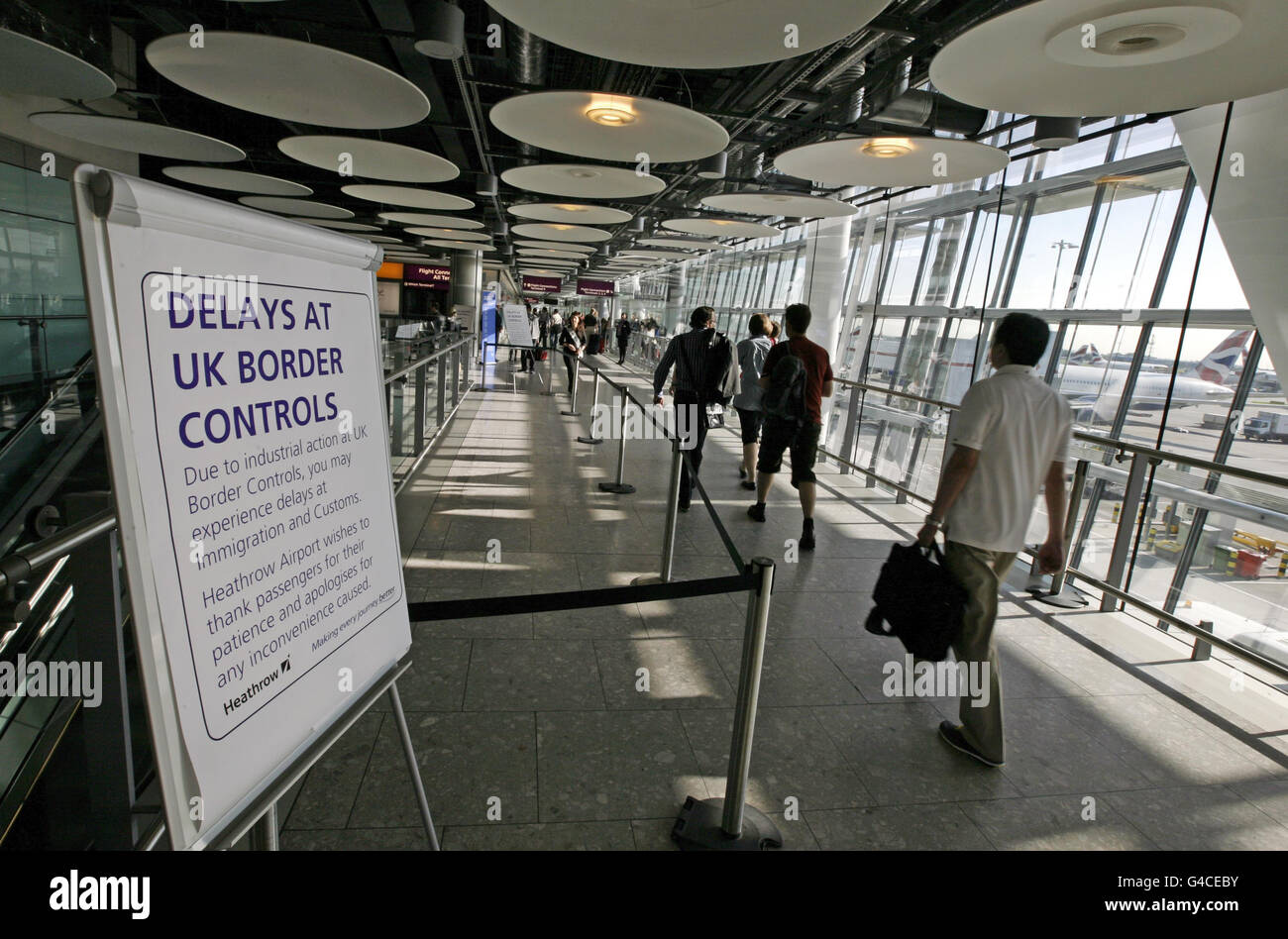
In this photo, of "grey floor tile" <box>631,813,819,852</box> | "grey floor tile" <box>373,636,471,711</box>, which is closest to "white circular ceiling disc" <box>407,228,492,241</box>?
"grey floor tile" <box>373,636,471,711</box>

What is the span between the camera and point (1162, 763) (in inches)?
136

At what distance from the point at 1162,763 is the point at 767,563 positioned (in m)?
2.62

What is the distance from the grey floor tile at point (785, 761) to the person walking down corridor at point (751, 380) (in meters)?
4.51

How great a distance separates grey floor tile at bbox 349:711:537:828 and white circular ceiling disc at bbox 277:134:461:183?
6.35m

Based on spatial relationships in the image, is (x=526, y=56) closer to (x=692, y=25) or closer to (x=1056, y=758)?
(x=692, y=25)

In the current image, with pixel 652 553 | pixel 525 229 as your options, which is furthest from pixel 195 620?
pixel 525 229

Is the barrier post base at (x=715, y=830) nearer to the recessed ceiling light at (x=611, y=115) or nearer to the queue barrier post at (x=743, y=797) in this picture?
the queue barrier post at (x=743, y=797)

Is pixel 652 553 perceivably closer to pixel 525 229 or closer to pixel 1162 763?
pixel 1162 763

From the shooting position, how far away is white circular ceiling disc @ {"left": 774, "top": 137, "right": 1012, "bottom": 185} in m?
5.76

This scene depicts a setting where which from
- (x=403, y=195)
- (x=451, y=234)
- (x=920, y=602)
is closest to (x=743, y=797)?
(x=920, y=602)

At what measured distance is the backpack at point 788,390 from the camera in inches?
238

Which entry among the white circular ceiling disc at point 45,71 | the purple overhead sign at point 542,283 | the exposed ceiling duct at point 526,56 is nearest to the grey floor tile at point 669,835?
the white circular ceiling disc at point 45,71

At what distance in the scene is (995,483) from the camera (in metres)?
3.24
